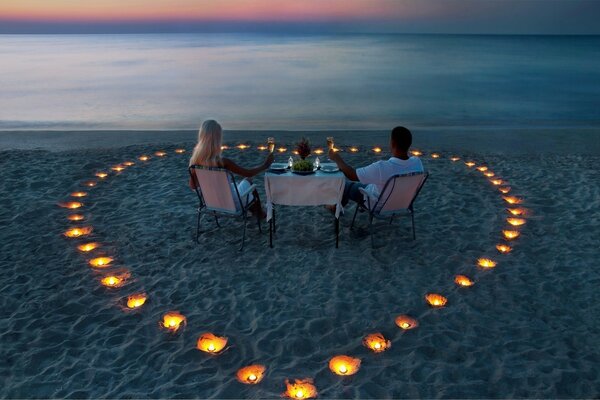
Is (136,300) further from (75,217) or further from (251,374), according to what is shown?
(75,217)

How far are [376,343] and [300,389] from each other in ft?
2.37

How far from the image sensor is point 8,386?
2.99 m

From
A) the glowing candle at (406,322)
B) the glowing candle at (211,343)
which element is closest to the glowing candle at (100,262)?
the glowing candle at (211,343)

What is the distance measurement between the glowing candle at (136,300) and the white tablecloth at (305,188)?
156 cm

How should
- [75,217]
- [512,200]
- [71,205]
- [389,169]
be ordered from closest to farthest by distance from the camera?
1. [389,169]
2. [75,217]
3. [71,205]
4. [512,200]

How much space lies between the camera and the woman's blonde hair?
4.52 metres

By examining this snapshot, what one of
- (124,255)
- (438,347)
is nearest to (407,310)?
(438,347)

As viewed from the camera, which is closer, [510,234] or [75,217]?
[510,234]

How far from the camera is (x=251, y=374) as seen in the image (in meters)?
3.09

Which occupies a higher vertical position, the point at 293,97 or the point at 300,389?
the point at 293,97

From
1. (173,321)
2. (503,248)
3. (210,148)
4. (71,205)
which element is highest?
(210,148)

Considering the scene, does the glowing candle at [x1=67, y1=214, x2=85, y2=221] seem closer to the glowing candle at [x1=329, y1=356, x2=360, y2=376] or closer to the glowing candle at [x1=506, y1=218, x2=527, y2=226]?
the glowing candle at [x1=329, y1=356, x2=360, y2=376]

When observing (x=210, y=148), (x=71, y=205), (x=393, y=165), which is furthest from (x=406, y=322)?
(x=71, y=205)

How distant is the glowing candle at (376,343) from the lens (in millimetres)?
3340
